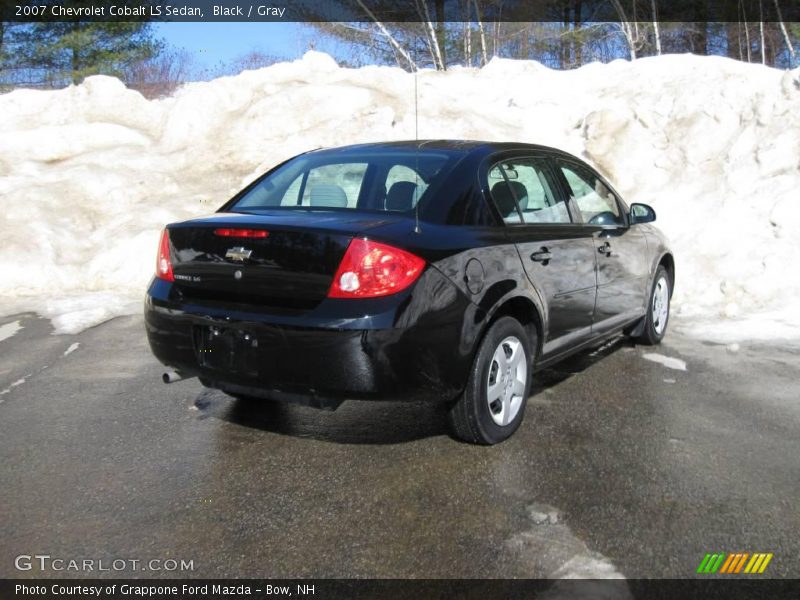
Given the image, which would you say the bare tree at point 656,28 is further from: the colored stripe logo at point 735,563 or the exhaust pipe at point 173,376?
the colored stripe logo at point 735,563

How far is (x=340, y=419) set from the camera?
4688 mm

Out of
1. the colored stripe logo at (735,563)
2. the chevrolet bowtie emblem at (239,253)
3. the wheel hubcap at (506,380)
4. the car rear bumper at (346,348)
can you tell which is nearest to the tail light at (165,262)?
the car rear bumper at (346,348)

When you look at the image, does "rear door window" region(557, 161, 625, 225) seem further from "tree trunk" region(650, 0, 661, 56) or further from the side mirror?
"tree trunk" region(650, 0, 661, 56)

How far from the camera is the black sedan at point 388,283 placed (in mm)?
3547

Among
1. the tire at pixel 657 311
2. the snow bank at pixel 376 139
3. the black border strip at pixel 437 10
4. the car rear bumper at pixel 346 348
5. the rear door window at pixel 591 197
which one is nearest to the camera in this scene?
the car rear bumper at pixel 346 348

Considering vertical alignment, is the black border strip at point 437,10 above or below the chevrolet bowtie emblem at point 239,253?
above

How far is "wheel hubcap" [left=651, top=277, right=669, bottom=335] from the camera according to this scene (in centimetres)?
661

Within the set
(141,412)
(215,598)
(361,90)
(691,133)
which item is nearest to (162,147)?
(361,90)

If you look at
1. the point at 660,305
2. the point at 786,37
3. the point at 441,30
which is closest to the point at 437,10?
the point at 441,30

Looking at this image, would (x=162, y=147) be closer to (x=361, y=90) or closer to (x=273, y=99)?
(x=273, y=99)

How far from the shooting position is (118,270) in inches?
→ 386

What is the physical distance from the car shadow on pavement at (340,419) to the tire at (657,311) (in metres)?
1.57

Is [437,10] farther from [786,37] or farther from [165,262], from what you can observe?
[165,262]

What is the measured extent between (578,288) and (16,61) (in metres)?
22.9
